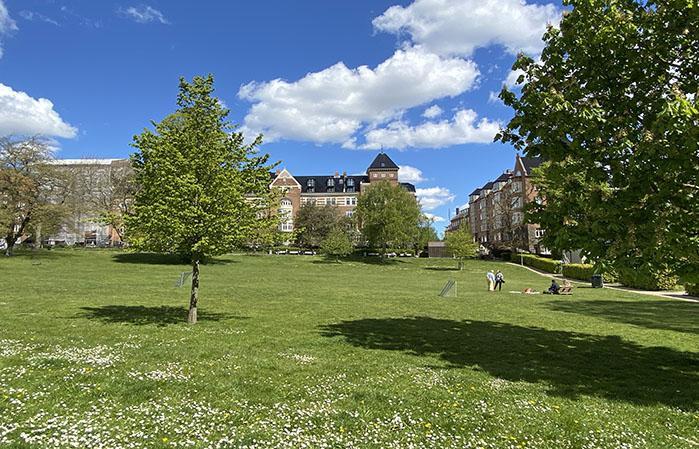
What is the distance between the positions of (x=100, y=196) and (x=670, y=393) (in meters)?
74.3

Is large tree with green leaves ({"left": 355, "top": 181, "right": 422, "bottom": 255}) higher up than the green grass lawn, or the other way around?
large tree with green leaves ({"left": 355, "top": 181, "right": 422, "bottom": 255})

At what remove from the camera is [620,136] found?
9.20 meters

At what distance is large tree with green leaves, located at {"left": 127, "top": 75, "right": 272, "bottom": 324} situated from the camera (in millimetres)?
13961

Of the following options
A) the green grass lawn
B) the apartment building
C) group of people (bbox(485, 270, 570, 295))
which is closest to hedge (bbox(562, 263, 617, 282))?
group of people (bbox(485, 270, 570, 295))

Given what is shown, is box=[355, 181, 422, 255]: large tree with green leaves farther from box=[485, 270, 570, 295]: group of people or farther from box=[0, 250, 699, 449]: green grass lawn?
box=[0, 250, 699, 449]: green grass lawn

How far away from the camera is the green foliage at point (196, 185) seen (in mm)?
13961

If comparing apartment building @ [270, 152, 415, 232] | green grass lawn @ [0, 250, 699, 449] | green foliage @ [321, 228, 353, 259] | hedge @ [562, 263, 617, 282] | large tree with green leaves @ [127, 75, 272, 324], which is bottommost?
hedge @ [562, 263, 617, 282]

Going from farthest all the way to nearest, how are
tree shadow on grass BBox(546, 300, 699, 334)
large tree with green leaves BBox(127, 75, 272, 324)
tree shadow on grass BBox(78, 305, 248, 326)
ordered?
tree shadow on grass BBox(546, 300, 699, 334) < tree shadow on grass BBox(78, 305, 248, 326) < large tree with green leaves BBox(127, 75, 272, 324)

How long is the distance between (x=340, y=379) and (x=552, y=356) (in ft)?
21.2

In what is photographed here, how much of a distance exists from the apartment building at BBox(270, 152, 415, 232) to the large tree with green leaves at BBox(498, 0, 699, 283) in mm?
102752

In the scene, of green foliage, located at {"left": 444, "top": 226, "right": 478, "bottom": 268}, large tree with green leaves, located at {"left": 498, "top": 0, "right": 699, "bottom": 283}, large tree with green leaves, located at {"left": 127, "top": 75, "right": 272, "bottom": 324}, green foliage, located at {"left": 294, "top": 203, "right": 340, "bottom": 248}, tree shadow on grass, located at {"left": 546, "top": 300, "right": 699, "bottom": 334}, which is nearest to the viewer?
large tree with green leaves, located at {"left": 498, "top": 0, "right": 699, "bottom": 283}

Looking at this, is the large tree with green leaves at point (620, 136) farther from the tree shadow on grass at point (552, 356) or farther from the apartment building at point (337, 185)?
the apartment building at point (337, 185)

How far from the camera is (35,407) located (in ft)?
23.3

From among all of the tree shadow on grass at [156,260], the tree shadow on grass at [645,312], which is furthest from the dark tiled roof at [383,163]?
the tree shadow on grass at [645,312]
